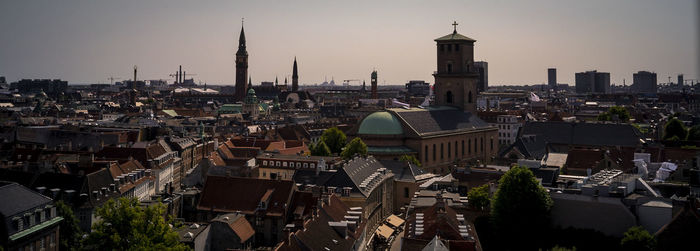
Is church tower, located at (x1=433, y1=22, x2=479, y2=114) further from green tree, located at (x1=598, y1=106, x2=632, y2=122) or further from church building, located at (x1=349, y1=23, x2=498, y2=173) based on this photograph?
green tree, located at (x1=598, y1=106, x2=632, y2=122)

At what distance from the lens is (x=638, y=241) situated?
45.3 metres

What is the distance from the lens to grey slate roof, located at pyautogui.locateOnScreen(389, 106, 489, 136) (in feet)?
339

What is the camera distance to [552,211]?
5216cm

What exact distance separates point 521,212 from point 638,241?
27.8 ft

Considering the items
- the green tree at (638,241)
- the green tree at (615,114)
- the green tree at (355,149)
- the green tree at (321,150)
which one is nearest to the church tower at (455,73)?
the green tree at (321,150)

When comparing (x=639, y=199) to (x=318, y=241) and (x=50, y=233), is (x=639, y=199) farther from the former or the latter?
(x=50, y=233)

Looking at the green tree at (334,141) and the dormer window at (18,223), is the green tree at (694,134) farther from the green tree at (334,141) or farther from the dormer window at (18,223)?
the dormer window at (18,223)

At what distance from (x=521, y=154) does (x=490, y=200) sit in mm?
45742

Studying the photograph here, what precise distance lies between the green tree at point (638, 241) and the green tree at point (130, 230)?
26.6m

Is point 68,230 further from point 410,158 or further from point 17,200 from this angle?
point 410,158

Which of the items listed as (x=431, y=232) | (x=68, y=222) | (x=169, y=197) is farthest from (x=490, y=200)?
(x=68, y=222)

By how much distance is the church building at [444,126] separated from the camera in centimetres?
9975

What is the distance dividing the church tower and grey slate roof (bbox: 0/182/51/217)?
8527cm

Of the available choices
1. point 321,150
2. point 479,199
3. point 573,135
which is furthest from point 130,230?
point 573,135
